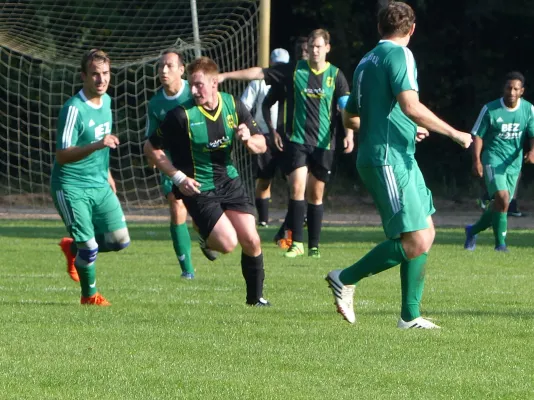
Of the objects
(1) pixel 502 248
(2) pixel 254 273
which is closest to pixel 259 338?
(2) pixel 254 273

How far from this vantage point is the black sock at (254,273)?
28.7 feet

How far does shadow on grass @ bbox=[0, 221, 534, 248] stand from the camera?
16.0 meters

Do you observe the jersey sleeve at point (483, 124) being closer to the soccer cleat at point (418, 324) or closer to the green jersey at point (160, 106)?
the green jersey at point (160, 106)

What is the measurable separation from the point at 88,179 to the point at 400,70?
295 centimetres

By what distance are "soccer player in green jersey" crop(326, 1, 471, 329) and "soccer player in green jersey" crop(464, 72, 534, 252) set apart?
6.60m

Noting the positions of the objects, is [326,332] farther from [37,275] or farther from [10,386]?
[37,275]

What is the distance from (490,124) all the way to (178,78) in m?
4.68

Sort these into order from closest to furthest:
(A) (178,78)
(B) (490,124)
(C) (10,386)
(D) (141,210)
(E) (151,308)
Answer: (C) (10,386) < (E) (151,308) < (A) (178,78) < (B) (490,124) < (D) (141,210)

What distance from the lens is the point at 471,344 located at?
6938 millimetres

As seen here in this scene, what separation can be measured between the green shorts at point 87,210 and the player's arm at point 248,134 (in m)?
1.32

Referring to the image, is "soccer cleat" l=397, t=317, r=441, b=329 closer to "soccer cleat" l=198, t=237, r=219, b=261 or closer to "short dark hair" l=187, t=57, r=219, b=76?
"soccer cleat" l=198, t=237, r=219, b=261

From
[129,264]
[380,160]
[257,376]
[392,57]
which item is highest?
[392,57]

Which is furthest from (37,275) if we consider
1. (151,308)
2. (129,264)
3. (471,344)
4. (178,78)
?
(471,344)

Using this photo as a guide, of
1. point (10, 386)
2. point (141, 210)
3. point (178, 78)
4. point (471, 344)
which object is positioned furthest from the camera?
point (141, 210)
